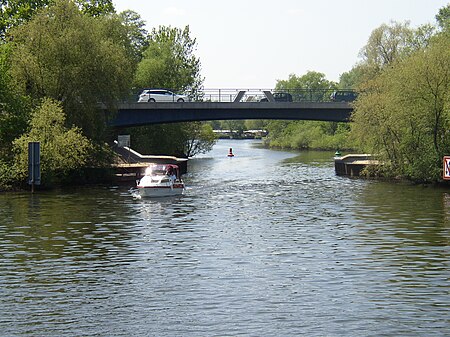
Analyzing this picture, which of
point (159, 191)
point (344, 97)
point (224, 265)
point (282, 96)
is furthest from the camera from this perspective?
point (344, 97)

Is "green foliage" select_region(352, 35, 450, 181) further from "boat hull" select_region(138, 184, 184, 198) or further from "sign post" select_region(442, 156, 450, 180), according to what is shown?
"boat hull" select_region(138, 184, 184, 198)

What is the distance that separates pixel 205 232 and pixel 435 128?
107ft

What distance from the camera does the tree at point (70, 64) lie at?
65.8 m

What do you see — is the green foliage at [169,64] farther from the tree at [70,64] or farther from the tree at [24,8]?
the tree at [70,64]

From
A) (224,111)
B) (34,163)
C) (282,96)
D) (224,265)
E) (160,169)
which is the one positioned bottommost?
(224,265)

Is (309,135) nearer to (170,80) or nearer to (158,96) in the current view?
(170,80)

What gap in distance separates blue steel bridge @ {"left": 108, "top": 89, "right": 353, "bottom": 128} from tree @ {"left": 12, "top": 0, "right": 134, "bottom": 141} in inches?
682

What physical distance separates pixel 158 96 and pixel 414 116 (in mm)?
33773

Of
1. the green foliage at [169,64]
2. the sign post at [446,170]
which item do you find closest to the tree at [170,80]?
the green foliage at [169,64]

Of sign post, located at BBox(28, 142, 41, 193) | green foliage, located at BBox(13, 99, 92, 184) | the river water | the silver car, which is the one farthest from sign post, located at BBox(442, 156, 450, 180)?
the silver car

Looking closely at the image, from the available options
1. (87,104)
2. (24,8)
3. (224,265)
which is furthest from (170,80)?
(224,265)

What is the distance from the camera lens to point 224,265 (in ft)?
108

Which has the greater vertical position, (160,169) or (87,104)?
(87,104)

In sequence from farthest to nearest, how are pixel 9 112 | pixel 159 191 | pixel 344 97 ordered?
pixel 344 97, pixel 9 112, pixel 159 191
